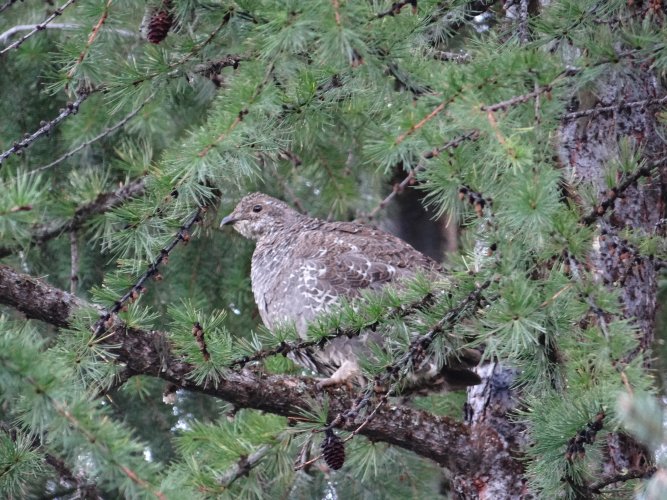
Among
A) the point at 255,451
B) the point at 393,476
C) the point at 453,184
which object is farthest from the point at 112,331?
the point at 393,476

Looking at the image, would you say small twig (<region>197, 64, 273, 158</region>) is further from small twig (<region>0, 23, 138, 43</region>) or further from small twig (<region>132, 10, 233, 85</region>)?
small twig (<region>0, 23, 138, 43</region>)

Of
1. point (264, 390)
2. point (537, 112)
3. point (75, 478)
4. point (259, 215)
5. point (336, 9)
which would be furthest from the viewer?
point (259, 215)

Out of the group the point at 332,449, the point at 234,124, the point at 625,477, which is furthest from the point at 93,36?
the point at 625,477

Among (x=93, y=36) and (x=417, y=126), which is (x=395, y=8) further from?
(x=93, y=36)

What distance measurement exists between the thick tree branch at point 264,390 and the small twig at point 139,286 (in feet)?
0.16

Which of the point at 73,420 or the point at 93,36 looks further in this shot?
the point at 93,36

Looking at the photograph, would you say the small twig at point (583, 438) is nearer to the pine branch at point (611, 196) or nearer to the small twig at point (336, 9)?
the pine branch at point (611, 196)

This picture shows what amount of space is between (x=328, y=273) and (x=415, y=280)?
170 centimetres

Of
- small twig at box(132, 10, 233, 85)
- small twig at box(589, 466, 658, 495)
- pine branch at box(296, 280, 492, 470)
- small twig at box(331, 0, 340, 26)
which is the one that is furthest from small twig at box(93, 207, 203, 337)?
small twig at box(589, 466, 658, 495)

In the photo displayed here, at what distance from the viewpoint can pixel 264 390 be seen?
422 centimetres

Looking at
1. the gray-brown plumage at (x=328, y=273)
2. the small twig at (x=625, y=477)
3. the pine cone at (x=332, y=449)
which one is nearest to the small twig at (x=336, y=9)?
the pine cone at (x=332, y=449)

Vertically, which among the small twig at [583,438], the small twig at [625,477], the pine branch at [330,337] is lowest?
the small twig at [625,477]

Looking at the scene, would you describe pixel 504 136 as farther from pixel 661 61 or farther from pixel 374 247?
pixel 374 247

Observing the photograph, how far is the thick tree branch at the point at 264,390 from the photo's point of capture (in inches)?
149
